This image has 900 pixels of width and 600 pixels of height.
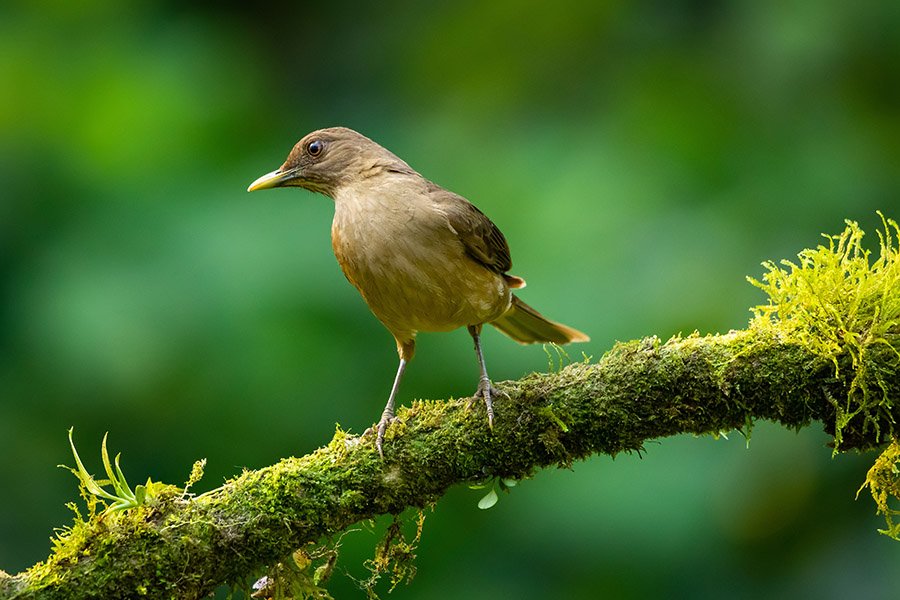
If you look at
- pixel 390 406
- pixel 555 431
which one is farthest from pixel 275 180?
pixel 555 431

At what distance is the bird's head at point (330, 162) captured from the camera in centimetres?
414

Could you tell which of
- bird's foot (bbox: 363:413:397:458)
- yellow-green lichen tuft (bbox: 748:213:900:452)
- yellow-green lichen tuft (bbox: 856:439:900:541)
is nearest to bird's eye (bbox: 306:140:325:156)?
bird's foot (bbox: 363:413:397:458)

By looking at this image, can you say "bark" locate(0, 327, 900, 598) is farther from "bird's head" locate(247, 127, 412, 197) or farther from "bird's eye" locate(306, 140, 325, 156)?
"bird's eye" locate(306, 140, 325, 156)

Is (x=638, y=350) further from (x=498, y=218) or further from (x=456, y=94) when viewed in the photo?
(x=456, y=94)

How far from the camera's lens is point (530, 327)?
4.32 meters

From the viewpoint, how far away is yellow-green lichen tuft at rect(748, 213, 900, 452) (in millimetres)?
2725

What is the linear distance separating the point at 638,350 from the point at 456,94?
12.8ft

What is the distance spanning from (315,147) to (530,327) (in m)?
1.06

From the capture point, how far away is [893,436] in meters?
2.80

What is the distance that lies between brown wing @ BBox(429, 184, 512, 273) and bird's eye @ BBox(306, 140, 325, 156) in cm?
53

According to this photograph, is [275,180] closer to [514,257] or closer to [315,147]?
[315,147]

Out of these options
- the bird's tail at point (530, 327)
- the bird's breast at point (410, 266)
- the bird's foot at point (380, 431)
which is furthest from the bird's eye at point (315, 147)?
the bird's foot at point (380, 431)

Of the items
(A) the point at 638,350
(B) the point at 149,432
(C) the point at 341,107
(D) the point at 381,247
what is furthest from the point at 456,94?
(A) the point at 638,350

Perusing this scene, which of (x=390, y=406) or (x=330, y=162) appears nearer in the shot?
(x=390, y=406)
